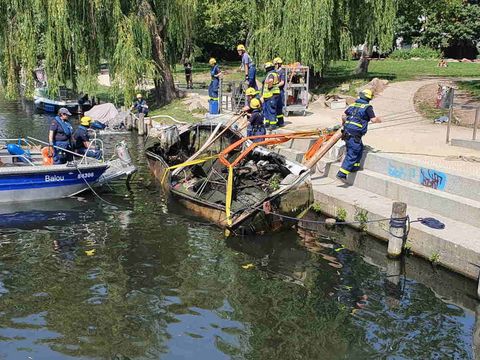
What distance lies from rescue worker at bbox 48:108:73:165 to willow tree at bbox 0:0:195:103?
9.41 meters

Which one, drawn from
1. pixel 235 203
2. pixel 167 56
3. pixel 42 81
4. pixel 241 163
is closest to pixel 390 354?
pixel 235 203

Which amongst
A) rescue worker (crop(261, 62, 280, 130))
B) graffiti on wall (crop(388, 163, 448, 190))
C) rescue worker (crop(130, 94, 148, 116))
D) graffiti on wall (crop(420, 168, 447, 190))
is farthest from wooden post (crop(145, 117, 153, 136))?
graffiti on wall (crop(420, 168, 447, 190))

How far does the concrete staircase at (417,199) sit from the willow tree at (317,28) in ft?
33.0

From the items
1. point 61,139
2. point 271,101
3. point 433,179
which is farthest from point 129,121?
point 433,179

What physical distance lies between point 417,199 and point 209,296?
494 cm

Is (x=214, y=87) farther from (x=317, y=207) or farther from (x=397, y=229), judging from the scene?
(x=397, y=229)

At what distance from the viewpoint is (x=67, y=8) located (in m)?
21.4

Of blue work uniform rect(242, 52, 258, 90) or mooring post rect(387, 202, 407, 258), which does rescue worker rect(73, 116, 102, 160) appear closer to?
blue work uniform rect(242, 52, 258, 90)

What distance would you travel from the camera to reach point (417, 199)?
11297 mm

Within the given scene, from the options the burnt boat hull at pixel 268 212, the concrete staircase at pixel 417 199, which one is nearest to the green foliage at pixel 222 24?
the concrete staircase at pixel 417 199

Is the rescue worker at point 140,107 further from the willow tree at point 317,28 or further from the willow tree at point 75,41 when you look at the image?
the willow tree at point 317,28

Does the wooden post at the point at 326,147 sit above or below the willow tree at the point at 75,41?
below

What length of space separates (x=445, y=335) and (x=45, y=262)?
6612 mm

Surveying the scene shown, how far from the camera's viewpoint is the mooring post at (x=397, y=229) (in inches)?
386
